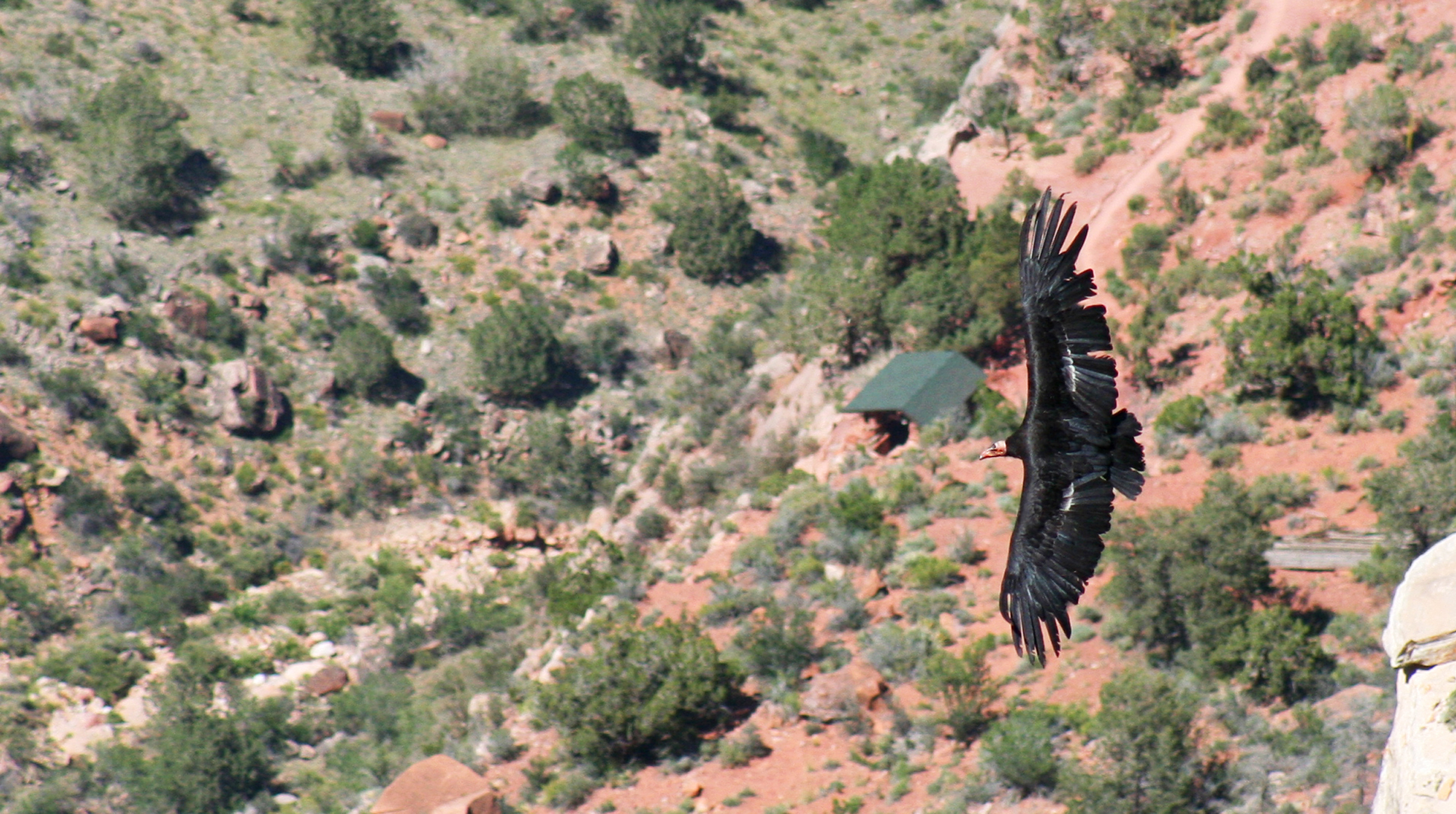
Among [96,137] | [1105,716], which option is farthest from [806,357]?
[96,137]

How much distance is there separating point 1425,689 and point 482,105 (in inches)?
2343

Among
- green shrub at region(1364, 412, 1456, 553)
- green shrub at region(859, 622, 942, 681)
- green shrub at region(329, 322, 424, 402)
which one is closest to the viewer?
green shrub at region(1364, 412, 1456, 553)

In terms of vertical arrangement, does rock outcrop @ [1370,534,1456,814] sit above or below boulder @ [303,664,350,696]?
above

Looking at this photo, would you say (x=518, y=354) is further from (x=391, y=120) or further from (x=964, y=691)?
(x=964, y=691)

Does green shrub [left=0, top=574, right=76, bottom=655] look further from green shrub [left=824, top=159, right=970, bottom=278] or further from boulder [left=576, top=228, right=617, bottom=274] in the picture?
green shrub [left=824, top=159, right=970, bottom=278]

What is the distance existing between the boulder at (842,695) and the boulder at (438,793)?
6674 millimetres

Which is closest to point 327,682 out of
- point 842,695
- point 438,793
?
point 438,793

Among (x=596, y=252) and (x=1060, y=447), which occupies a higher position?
(x=1060, y=447)

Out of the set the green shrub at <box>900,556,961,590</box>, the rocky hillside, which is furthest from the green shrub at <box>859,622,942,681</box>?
the green shrub at <box>900,556,961,590</box>

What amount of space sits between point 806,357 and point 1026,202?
964cm

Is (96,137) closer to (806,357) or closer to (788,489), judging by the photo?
(806,357)

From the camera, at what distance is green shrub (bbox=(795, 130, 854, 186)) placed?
66.5 m

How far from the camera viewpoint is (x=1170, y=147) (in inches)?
1748

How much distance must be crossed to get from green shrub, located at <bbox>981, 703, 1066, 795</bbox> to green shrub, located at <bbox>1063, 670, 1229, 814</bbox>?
1.94 ft
